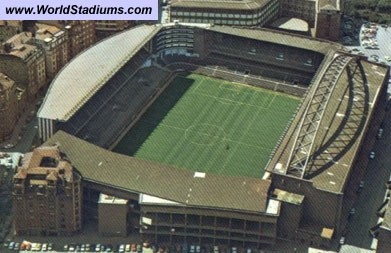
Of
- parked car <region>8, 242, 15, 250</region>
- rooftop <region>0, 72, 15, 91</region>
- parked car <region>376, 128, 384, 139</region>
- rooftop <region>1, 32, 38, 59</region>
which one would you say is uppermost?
rooftop <region>1, 32, 38, 59</region>

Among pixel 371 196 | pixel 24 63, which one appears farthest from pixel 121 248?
pixel 24 63

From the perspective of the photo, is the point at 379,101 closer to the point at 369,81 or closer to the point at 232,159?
the point at 369,81

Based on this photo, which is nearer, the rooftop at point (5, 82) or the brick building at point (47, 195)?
the brick building at point (47, 195)

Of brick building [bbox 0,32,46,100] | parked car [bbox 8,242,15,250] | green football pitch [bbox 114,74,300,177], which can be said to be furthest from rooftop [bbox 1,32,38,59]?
parked car [bbox 8,242,15,250]

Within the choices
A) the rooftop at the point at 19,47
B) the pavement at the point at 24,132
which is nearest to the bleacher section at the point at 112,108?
the pavement at the point at 24,132

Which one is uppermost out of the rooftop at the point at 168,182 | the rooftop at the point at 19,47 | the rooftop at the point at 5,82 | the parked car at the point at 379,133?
the rooftop at the point at 19,47

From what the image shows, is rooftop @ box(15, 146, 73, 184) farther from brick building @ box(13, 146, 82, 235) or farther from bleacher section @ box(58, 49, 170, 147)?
bleacher section @ box(58, 49, 170, 147)

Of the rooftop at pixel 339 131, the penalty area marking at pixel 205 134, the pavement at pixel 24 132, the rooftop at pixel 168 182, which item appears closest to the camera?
the rooftop at pixel 168 182

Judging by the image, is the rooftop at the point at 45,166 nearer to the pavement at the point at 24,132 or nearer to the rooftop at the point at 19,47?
the pavement at the point at 24,132
